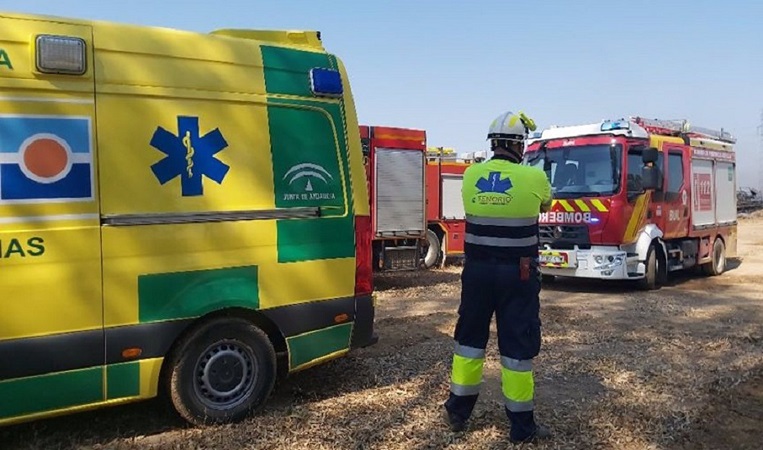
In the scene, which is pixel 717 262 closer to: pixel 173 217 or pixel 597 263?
pixel 597 263

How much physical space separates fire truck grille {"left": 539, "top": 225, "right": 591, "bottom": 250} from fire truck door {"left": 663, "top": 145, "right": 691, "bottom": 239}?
1.71 metres

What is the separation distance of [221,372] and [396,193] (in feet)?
25.2

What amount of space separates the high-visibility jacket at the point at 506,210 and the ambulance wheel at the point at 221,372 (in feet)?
5.19

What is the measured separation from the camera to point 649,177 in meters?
10.5

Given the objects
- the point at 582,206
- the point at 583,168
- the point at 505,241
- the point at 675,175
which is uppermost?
the point at 583,168

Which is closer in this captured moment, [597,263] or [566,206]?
[597,263]

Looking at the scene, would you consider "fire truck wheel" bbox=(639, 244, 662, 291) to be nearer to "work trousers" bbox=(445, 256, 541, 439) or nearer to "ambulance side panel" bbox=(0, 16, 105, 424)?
"work trousers" bbox=(445, 256, 541, 439)

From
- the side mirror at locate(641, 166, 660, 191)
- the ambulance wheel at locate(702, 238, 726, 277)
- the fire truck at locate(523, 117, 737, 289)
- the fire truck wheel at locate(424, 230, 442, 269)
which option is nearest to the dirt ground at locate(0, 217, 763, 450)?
the fire truck at locate(523, 117, 737, 289)

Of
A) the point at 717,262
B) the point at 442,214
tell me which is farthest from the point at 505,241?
the point at 717,262

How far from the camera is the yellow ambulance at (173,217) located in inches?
145

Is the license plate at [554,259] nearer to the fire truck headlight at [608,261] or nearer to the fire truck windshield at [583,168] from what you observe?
the fire truck headlight at [608,261]

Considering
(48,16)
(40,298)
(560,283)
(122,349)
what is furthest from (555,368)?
(560,283)

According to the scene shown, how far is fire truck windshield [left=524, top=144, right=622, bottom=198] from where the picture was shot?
10672 mm

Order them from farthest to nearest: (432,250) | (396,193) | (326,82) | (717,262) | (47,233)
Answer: (432,250), (717,262), (396,193), (326,82), (47,233)
